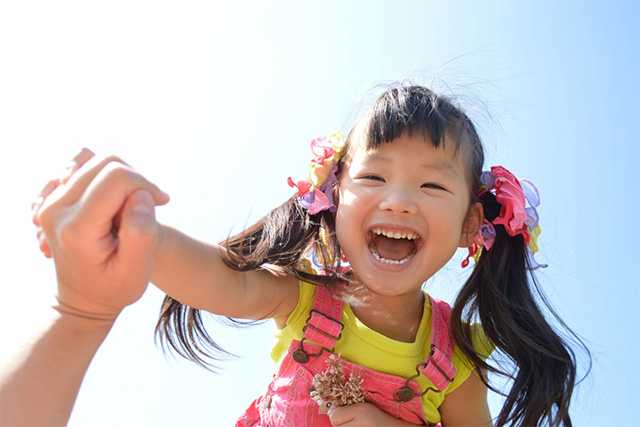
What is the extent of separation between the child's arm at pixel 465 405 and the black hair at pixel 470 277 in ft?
0.19

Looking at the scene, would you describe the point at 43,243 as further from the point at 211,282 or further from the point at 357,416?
the point at 357,416

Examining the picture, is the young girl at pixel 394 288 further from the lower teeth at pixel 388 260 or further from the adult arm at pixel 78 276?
the adult arm at pixel 78 276

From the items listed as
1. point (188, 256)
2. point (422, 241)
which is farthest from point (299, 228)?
point (188, 256)

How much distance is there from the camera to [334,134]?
2330mm

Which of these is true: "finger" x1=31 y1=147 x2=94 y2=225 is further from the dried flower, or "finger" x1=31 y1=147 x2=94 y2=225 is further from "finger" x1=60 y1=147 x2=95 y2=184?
the dried flower

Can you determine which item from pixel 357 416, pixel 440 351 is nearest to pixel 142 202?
pixel 357 416

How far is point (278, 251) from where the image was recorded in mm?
2146

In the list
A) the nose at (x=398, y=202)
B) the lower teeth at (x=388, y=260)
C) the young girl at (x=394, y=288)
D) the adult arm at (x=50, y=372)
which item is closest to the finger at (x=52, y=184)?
the adult arm at (x=50, y=372)

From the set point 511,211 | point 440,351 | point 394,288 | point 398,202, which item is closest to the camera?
point 398,202

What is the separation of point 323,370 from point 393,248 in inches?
19.5

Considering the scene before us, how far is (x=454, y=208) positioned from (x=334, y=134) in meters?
0.55

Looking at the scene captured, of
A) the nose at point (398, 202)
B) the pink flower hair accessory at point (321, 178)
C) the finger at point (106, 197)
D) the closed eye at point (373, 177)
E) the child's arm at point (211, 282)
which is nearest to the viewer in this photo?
the finger at point (106, 197)

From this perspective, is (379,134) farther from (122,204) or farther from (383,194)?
(122,204)

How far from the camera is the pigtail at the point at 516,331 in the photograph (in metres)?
2.09
